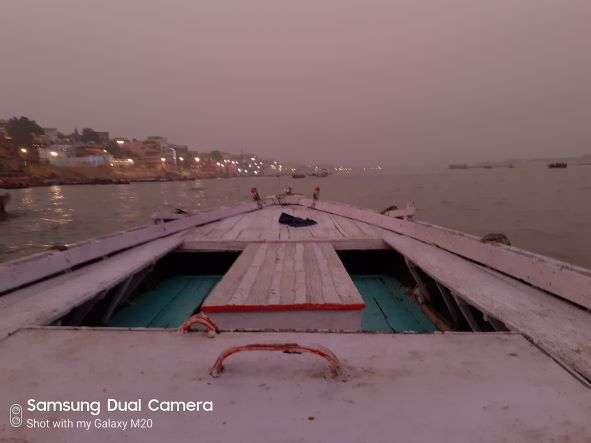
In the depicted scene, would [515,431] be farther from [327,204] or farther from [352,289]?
[327,204]

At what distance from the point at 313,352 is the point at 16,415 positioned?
56.3 inches

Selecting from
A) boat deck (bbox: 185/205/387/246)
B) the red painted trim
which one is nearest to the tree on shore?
boat deck (bbox: 185/205/387/246)

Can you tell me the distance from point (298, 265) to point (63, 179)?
11957 centimetres

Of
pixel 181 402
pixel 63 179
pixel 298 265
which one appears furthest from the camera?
pixel 63 179

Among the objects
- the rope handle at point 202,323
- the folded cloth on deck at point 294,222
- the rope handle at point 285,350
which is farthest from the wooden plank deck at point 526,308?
the folded cloth on deck at point 294,222

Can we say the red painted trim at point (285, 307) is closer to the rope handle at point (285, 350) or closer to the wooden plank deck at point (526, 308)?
the rope handle at point (285, 350)

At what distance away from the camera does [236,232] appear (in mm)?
6871

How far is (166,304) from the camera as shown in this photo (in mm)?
4734

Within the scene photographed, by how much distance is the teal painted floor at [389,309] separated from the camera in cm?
401

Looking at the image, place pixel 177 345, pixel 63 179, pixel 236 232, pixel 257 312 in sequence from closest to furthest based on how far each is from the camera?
1. pixel 177 345
2. pixel 257 312
3. pixel 236 232
4. pixel 63 179

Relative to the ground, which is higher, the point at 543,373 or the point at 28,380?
the point at 543,373

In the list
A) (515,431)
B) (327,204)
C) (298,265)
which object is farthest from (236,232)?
(515,431)

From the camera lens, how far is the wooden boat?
147 cm

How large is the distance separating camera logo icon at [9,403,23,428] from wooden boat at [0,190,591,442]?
3 centimetres
